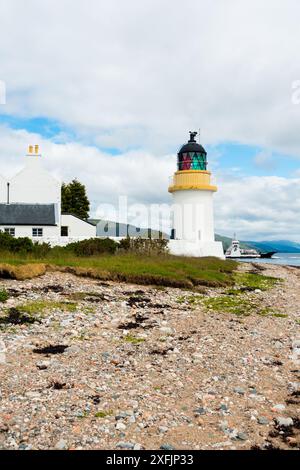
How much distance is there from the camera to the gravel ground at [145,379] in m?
6.59

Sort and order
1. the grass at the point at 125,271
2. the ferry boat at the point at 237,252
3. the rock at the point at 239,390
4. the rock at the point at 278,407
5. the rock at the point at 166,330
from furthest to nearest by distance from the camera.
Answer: the ferry boat at the point at 237,252 < the grass at the point at 125,271 < the rock at the point at 166,330 < the rock at the point at 239,390 < the rock at the point at 278,407

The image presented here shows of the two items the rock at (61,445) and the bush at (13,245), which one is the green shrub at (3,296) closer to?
the rock at (61,445)

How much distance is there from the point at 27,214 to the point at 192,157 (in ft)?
54.7

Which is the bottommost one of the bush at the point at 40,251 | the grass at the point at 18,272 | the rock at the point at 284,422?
the rock at the point at 284,422

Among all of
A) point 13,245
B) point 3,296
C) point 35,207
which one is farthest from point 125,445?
point 35,207

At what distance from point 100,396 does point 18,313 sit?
6.12 metres

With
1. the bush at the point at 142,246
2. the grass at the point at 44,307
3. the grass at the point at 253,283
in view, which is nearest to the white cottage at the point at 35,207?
the bush at the point at 142,246

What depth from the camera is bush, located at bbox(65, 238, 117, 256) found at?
30391 millimetres

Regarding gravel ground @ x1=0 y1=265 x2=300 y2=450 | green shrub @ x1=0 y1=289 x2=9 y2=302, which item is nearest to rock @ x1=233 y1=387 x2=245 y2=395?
gravel ground @ x1=0 y1=265 x2=300 y2=450

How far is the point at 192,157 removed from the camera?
146 ft

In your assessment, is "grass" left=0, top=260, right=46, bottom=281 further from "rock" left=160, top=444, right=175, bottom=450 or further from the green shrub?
"rock" left=160, top=444, right=175, bottom=450

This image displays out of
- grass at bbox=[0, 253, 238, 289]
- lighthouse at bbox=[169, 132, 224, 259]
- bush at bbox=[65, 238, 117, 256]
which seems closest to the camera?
grass at bbox=[0, 253, 238, 289]

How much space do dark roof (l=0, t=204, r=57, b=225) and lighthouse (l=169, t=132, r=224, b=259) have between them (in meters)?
12.1

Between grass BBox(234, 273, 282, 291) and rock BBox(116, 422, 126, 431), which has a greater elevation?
grass BBox(234, 273, 282, 291)
